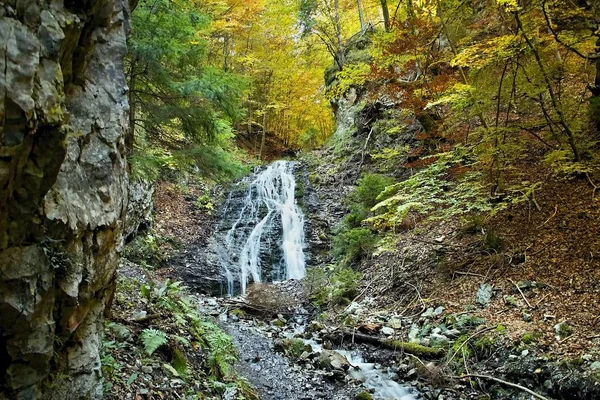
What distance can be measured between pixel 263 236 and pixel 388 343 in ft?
26.3

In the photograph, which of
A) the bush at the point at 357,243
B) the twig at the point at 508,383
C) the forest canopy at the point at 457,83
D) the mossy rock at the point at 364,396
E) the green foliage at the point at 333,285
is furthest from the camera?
the bush at the point at 357,243

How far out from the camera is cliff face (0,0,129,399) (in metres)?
2.16

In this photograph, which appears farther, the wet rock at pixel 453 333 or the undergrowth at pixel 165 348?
the wet rock at pixel 453 333

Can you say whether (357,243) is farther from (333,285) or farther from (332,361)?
(332,361)

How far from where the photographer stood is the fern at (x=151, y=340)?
417cm

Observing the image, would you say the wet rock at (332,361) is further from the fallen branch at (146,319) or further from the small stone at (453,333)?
the fallen branch at (146,319)

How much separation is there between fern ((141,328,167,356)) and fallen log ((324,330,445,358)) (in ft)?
12.6

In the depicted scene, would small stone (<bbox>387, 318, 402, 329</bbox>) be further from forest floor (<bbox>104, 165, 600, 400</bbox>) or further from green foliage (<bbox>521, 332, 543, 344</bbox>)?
green foliage (<bbox>521, 332, 543, 344</bbox>)

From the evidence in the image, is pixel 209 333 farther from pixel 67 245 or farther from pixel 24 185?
pixel 24 185

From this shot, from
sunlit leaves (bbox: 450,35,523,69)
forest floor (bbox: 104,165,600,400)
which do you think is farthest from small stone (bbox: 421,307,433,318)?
sunlit leaves (bbox: 450,35,523,69)

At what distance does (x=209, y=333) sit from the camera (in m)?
6.02

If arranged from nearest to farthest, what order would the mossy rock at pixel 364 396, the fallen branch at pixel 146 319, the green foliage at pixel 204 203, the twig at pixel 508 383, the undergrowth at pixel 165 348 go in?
the undergrowth at pixel 165 348 → the twig at pixel 508 383 → the fallen branch at pixel 146 319 → the mossy rock at pixel 364 396 → the green foliage at pixel 204 203

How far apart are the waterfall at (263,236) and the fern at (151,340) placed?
721cm

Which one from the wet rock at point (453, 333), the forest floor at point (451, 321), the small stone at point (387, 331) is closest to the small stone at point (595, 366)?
the forest floor at point (451, 321)
